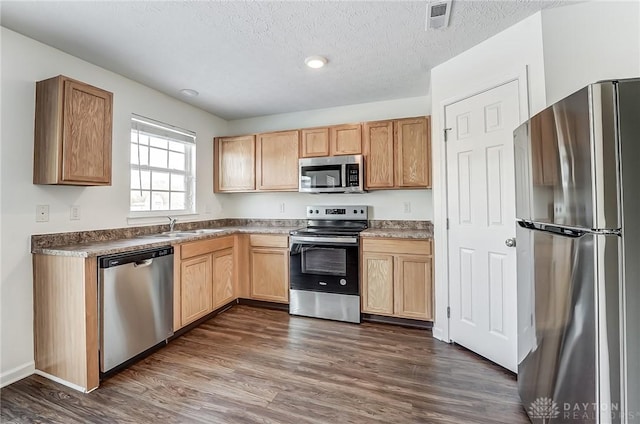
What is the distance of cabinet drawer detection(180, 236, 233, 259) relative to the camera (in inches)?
109

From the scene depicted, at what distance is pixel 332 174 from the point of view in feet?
11.1

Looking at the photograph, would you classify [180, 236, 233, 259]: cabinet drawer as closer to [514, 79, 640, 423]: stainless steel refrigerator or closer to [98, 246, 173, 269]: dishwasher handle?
[98, 246, 173, 269]: dishwasher handle

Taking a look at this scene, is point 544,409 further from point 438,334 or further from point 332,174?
point 332,174

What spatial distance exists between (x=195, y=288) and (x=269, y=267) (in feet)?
2.78

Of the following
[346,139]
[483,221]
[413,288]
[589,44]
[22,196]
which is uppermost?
[589,44]

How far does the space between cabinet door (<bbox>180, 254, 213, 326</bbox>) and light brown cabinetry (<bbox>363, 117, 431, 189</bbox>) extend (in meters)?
1.95

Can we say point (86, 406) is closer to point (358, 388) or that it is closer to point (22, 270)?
point (22, 270)

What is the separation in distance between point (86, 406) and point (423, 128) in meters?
3.49

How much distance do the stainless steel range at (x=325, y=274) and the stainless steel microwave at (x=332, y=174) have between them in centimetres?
51

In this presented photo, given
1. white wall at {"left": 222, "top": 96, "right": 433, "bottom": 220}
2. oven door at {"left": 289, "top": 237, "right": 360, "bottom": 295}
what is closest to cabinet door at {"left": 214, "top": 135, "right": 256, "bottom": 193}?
white wall at {"left": 222, "top": 96, "right": 433, "bottom": 220}

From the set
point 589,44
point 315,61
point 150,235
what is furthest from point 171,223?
point 589,44

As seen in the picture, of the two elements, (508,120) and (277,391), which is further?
(508,120)

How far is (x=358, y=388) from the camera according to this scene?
6.29 feet

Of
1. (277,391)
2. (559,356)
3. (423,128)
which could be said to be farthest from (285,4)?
(277,391)
